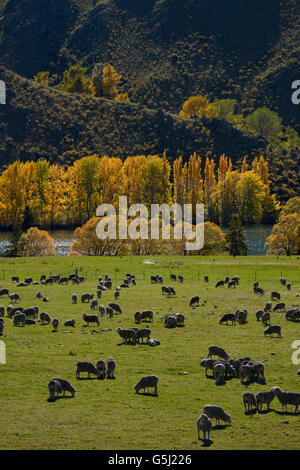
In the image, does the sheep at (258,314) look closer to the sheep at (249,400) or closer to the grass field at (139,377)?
the grass field at (139,377)

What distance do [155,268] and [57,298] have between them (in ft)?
68.6

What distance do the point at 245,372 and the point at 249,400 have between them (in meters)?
3.01

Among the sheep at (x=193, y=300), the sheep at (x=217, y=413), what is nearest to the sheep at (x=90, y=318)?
the sheep at (x=193, y=300)

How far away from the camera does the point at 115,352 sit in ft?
96.0

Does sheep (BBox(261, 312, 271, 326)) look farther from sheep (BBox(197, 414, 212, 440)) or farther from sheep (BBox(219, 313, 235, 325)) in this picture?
sheep (BBox(197, 414, 212, 440))

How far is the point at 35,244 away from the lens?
89375 millimetres

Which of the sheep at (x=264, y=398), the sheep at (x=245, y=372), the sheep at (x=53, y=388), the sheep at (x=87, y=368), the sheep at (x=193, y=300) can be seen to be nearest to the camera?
the sheep at (x=264, y=398)

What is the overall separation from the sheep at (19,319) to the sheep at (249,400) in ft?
55.6

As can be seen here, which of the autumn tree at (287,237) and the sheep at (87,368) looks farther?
the autumn tree at (287,237)

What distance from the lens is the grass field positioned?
63.1 ft

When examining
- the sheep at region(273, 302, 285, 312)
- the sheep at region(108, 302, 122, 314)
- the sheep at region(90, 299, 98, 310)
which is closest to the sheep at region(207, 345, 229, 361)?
the sheep at region(108, 302, 122, 314)

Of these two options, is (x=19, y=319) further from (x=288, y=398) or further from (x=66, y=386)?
(x=288, y=398)

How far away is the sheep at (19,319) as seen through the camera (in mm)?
35406

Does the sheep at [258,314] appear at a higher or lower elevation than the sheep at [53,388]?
higher
